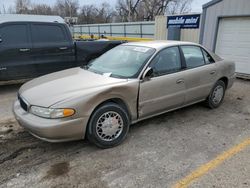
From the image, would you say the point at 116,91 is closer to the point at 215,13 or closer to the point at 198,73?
the point at 198,73

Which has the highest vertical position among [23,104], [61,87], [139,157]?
[61,87]

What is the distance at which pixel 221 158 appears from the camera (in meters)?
3.33

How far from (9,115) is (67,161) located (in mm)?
2331

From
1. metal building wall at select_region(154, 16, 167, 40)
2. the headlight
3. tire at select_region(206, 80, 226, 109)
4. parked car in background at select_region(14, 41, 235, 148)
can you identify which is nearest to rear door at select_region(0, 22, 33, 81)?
parked car in background at select_region(14, 41, 235, 148)

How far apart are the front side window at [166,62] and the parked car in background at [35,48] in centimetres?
396

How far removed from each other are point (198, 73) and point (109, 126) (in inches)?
86.7

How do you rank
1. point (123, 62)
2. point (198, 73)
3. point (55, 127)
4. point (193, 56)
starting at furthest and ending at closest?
point (193, 56) < point (198, 73) < point (123, 62) < point (55, 127)

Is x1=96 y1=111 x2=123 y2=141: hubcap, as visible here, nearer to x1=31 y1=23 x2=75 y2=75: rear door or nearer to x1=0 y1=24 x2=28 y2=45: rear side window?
x1=31 y1=23 x2=75 y2=75: rear door

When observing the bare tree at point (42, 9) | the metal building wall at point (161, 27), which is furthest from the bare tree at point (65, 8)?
the metal building wall at point (161, 27)

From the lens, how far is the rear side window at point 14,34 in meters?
6.24

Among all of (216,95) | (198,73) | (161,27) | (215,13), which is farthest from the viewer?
(161,27)

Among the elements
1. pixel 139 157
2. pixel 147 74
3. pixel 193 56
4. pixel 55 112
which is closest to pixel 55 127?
pixel 55 112

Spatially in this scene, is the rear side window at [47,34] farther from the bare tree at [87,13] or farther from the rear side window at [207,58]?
the bare tree at [87,13]

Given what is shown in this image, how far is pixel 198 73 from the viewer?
4.65 metres
